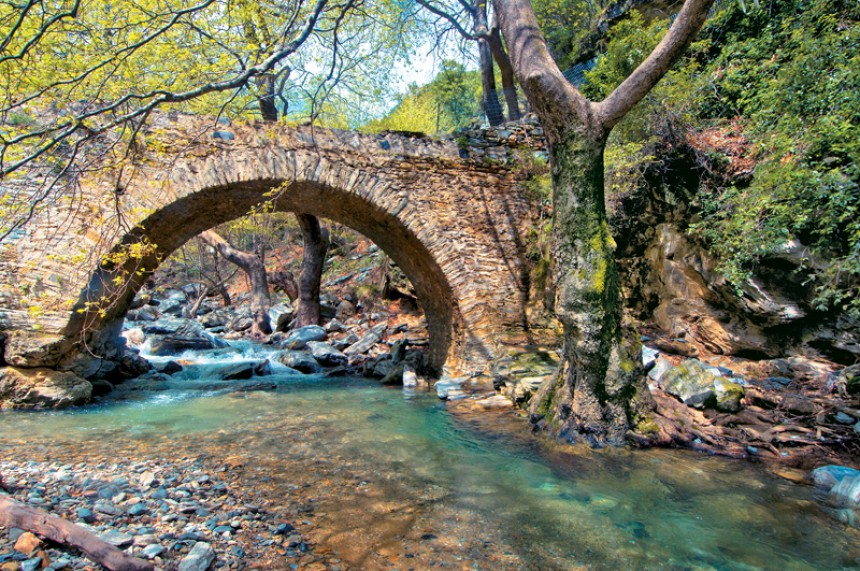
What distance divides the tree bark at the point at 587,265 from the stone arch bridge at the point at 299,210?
8.51 feet

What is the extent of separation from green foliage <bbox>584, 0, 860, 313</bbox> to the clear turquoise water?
2.44 metres

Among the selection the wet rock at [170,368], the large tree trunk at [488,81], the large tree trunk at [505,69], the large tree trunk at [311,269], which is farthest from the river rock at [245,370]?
the large tree trunk at [505,69]

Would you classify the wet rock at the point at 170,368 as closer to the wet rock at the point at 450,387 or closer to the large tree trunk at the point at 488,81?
the wet rock at the point at 450,387

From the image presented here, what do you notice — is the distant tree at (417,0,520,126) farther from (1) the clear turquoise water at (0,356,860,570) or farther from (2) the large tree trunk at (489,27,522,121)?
(1) the clear turquoise water at (0,356,860,570)

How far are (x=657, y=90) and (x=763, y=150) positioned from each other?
6.10ft

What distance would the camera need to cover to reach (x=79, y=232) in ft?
16.8

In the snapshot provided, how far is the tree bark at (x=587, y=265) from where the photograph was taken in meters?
3.98

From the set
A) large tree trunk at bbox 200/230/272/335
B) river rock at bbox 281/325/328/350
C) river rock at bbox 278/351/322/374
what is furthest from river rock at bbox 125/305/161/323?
river rock at bbox 278/351/322/374

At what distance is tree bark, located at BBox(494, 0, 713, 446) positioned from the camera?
3984 millimetres

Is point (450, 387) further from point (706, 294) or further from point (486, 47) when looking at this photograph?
point (486, 47)

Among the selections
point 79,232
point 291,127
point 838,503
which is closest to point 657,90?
point 291,127

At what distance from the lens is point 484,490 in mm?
3100

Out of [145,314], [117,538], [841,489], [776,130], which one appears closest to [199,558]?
[117,538]

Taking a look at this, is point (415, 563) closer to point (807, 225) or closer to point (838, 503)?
point (838, 503)
